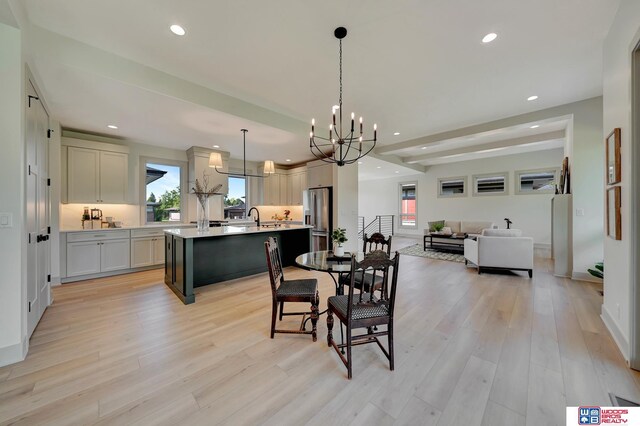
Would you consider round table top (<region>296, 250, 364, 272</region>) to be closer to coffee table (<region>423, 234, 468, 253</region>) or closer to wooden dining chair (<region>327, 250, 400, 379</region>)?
wooden dining chair (<region>327, 250, 400, 379</region>)

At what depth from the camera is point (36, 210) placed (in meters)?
2.60

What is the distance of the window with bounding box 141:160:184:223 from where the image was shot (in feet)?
18.1

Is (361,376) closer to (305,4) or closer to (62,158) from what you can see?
(305,4)

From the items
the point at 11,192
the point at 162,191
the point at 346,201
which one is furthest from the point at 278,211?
the point at 11,192

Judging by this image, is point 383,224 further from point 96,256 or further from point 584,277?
point 96,256

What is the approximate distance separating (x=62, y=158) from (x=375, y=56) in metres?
5.46

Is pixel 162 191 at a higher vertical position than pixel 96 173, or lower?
lower

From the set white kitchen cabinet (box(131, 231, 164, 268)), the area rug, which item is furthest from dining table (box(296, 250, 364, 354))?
the area rug

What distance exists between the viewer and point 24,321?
210 centimetres

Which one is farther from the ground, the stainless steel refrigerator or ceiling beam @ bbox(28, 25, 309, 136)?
ceiling beam @ bbox(28, 25, 309, 136)

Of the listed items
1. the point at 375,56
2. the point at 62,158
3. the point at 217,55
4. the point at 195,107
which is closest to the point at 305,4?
the point at 375,56

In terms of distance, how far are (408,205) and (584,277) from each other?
6.87m

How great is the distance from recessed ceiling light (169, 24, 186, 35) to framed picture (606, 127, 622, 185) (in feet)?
13.7

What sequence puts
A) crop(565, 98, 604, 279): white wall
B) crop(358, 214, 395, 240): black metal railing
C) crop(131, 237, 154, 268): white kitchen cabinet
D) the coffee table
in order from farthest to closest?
crop(358, 214, 395, 240): black metal railing
the coffee table
crop(131, 237, 154, 268): white kitchen cabinet
crop(565, 98, 604, 279): white wall
